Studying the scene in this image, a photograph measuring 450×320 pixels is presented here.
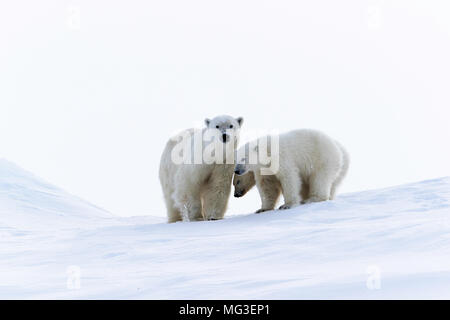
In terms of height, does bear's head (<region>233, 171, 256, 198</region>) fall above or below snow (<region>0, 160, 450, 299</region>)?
above

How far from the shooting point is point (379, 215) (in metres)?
6.58

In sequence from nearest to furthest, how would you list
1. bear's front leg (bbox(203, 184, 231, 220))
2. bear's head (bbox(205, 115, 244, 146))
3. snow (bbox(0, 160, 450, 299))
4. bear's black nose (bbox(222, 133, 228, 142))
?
1. snow (bbox(0, 160, 450, 299))
2. bear's black nose (bbox(222, 133, 228, 142))
3. bear's head (bbox(205, 115, 244, 146))
4. bear's front leg (bbox(203, 184, 231, 220))

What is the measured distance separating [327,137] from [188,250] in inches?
130

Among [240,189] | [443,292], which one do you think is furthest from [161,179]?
[443,292]

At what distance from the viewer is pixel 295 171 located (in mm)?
7879

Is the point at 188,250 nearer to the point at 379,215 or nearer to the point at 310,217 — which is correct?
the point at 310,217

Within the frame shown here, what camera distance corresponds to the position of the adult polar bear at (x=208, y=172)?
799 cm

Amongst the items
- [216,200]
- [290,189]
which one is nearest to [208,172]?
[216,200]

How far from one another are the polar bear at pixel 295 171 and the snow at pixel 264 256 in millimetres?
440

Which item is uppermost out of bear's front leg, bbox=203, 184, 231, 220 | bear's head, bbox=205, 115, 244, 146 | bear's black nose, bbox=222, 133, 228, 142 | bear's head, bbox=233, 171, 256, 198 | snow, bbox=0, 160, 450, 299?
bear's head, bbox=205, 115, 244, 146

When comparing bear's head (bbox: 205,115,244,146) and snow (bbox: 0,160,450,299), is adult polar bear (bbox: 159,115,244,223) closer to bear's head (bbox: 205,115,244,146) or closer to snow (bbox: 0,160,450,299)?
bear's head (bbox: 205,115,244,146)

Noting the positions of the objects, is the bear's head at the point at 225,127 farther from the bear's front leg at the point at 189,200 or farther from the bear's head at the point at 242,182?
the bear's front leg at the point at 189,200

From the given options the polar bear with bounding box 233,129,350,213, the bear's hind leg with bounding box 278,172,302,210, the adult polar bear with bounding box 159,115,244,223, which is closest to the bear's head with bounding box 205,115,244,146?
the adult polar bear with bounding box 159,115,244,223

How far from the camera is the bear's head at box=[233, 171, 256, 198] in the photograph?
827 centimetres
